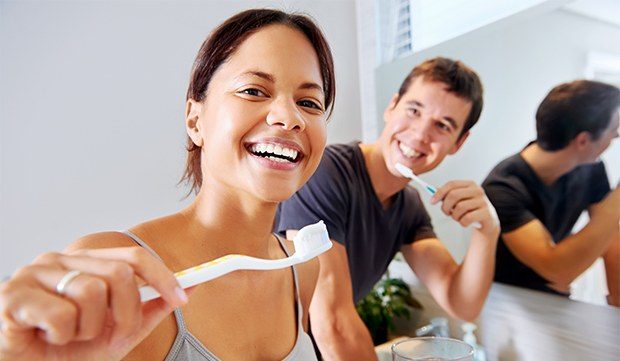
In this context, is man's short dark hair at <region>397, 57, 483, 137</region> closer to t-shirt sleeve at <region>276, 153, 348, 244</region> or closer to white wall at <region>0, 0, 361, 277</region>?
t-shirt sleeve at <region>276, 153, 348, 244</region>

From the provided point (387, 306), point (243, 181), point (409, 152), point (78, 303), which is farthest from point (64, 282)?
point (387, 306)

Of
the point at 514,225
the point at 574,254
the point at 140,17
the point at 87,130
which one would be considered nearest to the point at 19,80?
the point at 87,130

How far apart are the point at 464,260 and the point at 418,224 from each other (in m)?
0.15

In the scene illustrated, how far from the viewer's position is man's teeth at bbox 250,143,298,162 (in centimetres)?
53

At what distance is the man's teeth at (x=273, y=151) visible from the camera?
53cm

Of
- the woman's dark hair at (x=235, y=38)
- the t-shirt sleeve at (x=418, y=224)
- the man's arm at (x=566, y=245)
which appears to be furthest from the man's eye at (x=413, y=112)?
the woman's dark hair at (x=235, y=38)

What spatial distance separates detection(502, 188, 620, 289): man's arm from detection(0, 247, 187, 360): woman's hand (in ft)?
2.67

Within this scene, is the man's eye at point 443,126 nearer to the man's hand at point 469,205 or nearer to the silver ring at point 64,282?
the man's hand at point 469,205

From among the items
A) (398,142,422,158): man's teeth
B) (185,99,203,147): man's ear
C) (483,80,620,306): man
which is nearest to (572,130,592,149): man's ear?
(483,80,620,306): man

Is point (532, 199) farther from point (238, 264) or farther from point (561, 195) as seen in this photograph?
point (238, 264)

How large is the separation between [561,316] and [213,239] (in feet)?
2.48

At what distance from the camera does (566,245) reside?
2.91 ft

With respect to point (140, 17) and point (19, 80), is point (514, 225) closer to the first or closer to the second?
point (140, 17)

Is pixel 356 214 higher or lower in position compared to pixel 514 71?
lower
